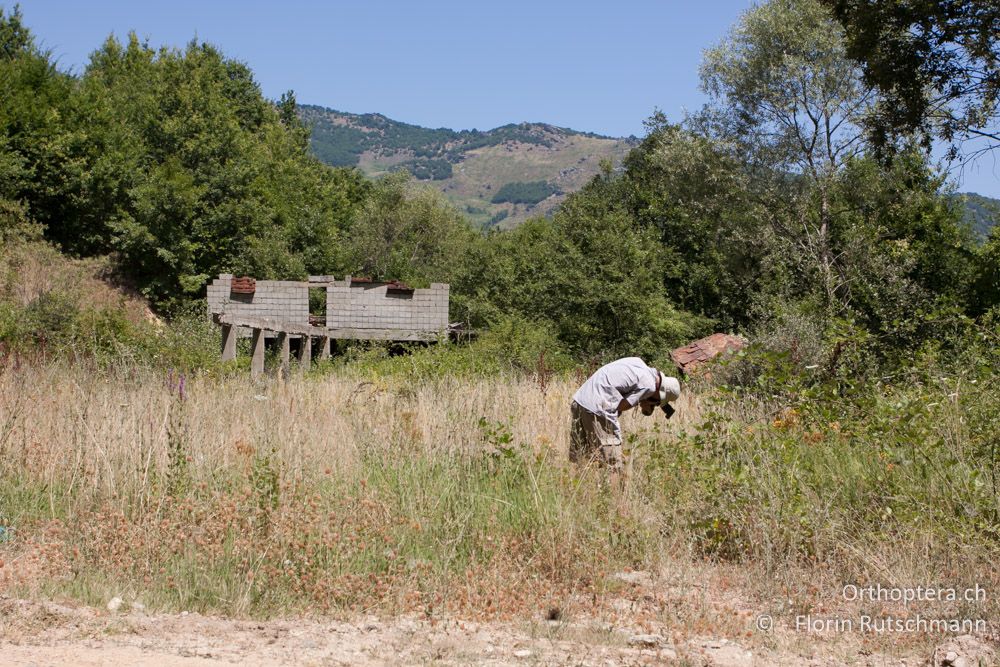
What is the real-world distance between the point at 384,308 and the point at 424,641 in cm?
2059

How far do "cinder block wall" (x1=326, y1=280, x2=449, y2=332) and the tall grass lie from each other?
17.0 m

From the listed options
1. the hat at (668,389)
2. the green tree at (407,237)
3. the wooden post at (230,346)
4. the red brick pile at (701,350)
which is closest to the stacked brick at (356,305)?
the wooden post at (230,346)

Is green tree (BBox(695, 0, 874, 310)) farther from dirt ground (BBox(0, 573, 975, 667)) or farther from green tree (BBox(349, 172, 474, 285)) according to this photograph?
dirt ground (BBox(0, 573, 975, 667))

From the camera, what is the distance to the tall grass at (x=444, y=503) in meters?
5.29

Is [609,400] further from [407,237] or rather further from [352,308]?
[407,237]

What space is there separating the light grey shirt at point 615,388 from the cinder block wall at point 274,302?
18.7m

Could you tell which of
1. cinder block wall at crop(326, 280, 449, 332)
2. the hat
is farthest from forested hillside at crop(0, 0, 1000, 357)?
the hat

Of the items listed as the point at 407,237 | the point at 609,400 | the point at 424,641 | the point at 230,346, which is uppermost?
the point at 407,237

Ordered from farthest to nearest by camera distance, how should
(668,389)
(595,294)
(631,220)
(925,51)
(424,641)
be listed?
(631,220) → (595,294) → (925,51) → (668,389) → (424,641)

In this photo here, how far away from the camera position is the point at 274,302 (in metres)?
25.4

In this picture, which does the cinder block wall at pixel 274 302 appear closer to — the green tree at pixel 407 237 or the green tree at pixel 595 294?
the green tree at pixel 595 294

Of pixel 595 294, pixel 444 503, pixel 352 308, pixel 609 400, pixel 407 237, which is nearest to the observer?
pixel 444 503

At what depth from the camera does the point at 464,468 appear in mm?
7039

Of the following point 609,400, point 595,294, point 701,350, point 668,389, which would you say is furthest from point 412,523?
point 595,294
